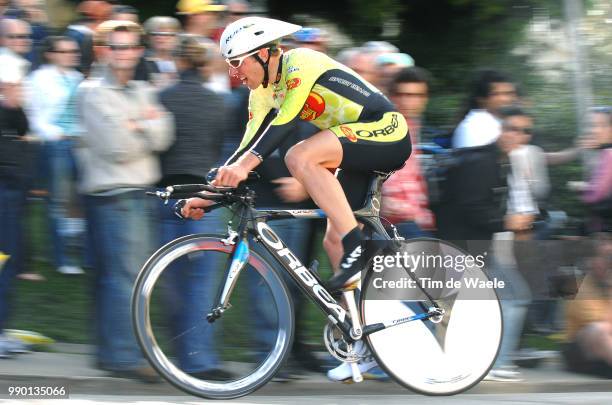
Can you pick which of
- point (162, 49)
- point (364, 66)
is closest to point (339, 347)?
point (364, 66)

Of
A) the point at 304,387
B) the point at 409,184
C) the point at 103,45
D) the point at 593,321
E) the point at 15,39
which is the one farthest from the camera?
the point at 15,39

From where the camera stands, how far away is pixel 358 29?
11.6 metres

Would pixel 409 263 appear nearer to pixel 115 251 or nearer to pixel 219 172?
pixel 219 172

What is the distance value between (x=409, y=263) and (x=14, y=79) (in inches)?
109

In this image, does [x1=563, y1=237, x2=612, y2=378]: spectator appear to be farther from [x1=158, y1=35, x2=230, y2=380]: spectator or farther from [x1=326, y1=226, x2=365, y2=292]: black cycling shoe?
[x1=158, y1=35, x2=230, y2=380]: spectator

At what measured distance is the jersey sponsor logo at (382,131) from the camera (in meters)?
5.93

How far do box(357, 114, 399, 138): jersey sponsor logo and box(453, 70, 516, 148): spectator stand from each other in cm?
136

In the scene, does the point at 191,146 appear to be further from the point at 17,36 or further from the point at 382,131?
the point at 17,36

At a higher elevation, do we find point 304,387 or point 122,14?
point 122,14

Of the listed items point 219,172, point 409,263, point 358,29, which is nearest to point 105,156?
point 219,172

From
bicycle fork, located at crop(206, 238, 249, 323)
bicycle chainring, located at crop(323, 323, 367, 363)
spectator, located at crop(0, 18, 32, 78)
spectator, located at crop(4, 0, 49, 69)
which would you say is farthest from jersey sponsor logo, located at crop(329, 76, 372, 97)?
spectator, located at crop(4, 0, 49, 69)

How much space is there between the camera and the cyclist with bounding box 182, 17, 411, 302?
5.71 m

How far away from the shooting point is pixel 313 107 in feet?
19.6

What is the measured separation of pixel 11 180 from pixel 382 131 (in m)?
2.44
